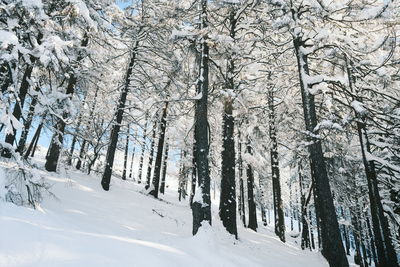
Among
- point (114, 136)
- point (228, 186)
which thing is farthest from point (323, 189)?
point (114, 136)

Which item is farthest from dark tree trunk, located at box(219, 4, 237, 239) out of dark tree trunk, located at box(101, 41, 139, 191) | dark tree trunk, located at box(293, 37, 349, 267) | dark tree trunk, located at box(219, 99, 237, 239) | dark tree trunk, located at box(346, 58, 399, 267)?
dark tree trunk, located at box(101, 41, 139, 191)

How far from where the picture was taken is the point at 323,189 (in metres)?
7.92

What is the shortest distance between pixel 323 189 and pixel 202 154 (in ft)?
12.0

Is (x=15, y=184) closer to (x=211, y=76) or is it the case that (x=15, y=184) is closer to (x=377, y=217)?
(x=211, y=76)

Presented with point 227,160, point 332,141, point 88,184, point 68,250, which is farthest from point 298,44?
point 88,184

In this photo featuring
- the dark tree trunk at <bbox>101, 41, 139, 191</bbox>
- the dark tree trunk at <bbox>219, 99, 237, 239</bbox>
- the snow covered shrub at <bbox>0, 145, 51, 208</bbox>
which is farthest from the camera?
the dark tree trunk at <bbox>101, 41, 139, 191</bbox>

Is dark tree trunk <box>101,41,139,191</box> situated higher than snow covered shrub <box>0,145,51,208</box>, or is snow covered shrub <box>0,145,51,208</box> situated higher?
dark tree trunk <box>101,41,139,191</box>

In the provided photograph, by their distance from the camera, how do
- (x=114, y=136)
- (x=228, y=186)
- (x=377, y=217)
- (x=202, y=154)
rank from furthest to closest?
(x=114, y=136), (x=377, y=217), (x=228, y=186), (x=202, y=154)

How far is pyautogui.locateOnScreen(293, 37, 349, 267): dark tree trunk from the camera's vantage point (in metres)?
7.45

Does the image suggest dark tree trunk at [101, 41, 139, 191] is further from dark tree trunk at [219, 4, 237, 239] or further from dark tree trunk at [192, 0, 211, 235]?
dark tree trunk at [192, 0, 211, 235]

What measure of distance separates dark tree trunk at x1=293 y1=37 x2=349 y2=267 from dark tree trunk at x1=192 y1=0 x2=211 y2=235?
3.00 metres

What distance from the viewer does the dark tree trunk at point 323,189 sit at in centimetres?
745

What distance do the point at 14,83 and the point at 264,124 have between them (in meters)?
14.5

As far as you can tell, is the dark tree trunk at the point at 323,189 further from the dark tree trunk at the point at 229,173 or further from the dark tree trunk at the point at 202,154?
the dark tree trunk at the point at 202,154
